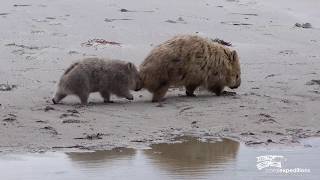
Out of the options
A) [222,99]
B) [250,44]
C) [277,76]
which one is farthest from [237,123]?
[250,44]

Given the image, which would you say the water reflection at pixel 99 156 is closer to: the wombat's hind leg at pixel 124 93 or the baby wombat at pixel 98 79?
the baby wombat at pixel 98 79

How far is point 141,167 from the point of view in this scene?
21.5 ft

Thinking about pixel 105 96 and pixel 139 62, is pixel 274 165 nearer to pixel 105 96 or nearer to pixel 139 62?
pixel 105 96

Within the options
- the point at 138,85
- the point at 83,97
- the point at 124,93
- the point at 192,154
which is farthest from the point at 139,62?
the point at 192,154

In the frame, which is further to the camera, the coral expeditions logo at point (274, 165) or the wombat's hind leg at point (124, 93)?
the wombat's hind leg at point (124, 93)

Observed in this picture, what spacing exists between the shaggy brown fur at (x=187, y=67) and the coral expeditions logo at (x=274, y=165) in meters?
3.28

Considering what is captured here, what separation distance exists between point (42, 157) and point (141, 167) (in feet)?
2.88

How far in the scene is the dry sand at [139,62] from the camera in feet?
26.2

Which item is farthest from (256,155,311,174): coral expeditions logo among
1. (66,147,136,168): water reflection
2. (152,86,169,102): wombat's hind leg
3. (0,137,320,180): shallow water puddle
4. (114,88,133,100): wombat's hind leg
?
(114,88,133,100): wombat's hind leg

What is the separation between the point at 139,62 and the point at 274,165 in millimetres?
5803

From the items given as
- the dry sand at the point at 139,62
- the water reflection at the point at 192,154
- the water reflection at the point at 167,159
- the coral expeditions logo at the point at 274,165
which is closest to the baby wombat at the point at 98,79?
the dry sand at the point at 139,62

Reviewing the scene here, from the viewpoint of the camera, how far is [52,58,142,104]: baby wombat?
9641mm

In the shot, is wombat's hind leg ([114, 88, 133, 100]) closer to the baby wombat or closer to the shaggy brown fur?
the baby wombat

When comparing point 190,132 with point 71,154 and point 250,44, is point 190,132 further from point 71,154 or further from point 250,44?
point 250,44
